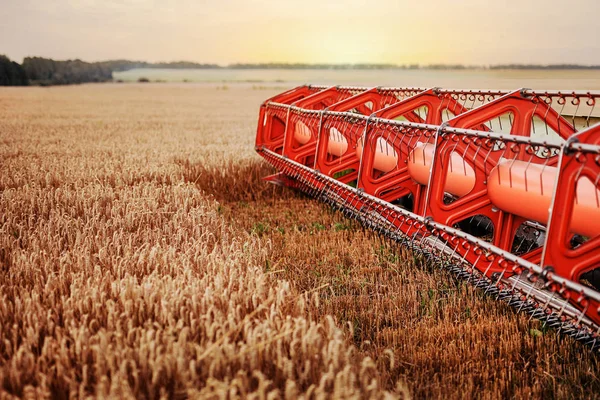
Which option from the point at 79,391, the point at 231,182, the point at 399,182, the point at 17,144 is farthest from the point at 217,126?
the point at 79,391

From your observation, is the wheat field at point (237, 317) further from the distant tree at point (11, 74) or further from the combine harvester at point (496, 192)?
the distant tree at point (11, 74)

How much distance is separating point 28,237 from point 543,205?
3.53 meters

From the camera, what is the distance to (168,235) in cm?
428

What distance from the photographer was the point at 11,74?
6322 cm

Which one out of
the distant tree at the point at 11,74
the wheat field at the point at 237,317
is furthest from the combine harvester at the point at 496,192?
the distant tree at the point at 11,74

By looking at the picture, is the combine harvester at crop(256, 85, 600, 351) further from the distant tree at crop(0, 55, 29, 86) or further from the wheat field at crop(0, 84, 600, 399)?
the distant tree at crop(0, 55, 29, 86)

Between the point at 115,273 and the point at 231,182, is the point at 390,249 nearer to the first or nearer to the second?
the point at 115,273

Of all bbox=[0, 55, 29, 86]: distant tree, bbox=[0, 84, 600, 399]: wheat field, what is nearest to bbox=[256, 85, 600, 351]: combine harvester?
bbox=[0, 84, 600, 399]: wheat field

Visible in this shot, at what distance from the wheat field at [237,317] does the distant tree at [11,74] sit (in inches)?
2544

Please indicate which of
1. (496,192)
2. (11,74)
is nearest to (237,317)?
(496,192)

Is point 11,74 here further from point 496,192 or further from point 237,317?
point 237,317

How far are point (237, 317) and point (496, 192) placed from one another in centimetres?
220

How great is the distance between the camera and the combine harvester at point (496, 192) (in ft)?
9.25

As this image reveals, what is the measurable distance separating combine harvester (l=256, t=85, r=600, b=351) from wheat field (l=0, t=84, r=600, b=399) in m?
0.27
